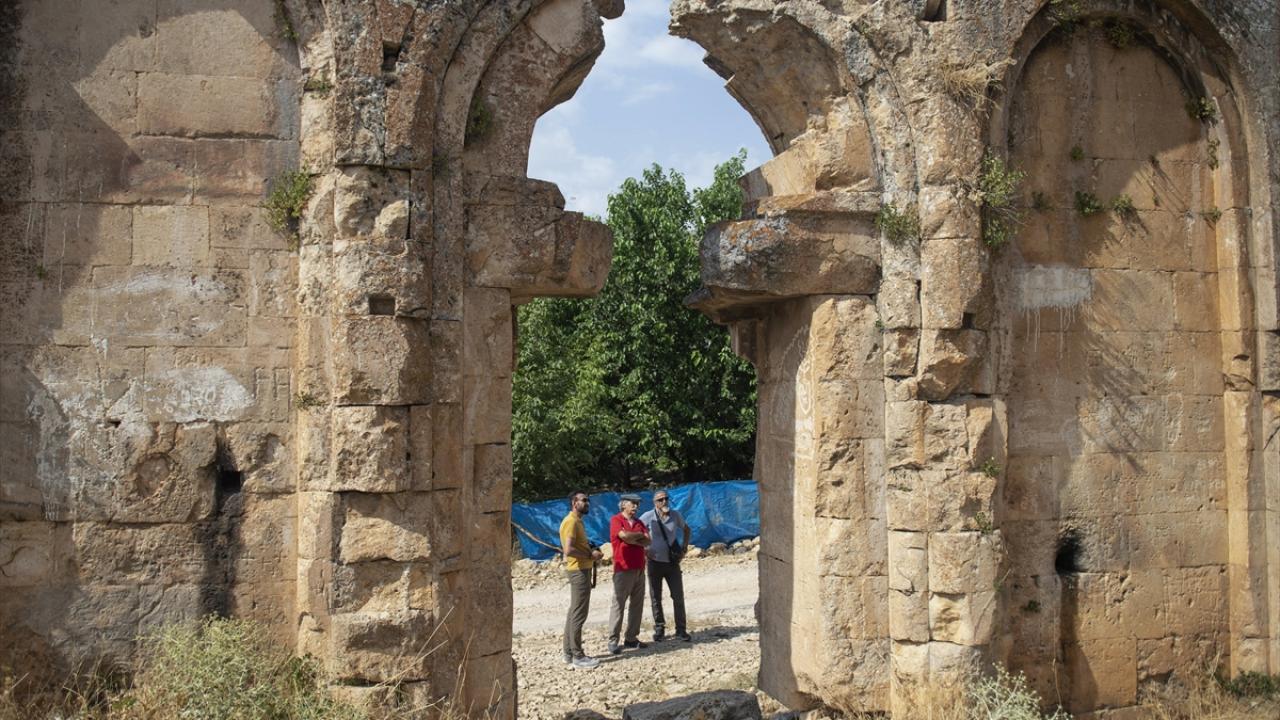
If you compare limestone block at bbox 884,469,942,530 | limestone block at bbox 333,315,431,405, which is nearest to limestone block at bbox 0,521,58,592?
limestone block at bbox 333,315,431,405

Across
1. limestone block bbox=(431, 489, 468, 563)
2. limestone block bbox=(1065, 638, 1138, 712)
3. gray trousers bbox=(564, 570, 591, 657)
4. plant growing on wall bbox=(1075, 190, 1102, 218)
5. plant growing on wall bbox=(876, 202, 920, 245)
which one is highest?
plant growing on wall bbox=(1075, 190, 1102, 218)

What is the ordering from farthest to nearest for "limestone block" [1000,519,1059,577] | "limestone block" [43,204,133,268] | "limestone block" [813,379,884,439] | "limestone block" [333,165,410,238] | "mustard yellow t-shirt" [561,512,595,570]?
1. "mustard yellow t-shirt" [561,512,595,570]
2. "limestone block" [1000,519,1059,577]
3. "limestone block" [813,379,884,439]
4. "limestone block" [43,204,133,268]
5. "limestone block" [333,165,410,238]

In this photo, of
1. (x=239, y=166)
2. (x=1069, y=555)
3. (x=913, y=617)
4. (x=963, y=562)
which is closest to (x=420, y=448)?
(x=239, y=166)

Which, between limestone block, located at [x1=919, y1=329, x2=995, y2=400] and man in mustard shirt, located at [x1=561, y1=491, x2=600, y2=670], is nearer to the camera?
limestone block, located at [x1=919, y1=329, x2=995, y2=400]

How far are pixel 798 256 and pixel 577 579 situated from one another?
4.94m

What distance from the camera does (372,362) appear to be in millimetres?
5691

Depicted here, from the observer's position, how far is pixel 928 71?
6.49 metres

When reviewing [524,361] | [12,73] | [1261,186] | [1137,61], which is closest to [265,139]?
[12,73]

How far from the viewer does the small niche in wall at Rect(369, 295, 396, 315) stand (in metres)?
5.75

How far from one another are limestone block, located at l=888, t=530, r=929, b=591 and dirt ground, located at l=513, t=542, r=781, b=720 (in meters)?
1.59

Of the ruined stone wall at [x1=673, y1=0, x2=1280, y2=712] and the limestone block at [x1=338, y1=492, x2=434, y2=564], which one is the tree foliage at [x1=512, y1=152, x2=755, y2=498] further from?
the limestone block at [x1=338, y1=492, x2=434, y2=564]

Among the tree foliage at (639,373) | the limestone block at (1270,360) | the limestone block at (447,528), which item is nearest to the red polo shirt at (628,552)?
the limestone block at (447,528)

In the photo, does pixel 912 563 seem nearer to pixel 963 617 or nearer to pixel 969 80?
pixel 963 617

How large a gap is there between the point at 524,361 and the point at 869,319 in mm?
13245
